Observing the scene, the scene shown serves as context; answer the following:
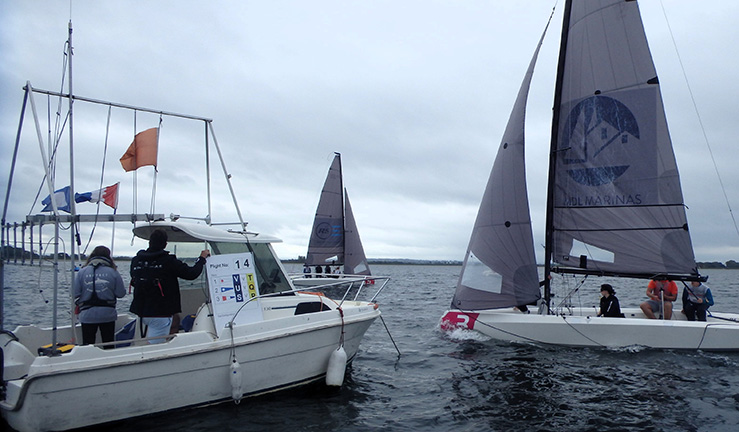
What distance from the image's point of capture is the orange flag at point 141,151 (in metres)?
7.89

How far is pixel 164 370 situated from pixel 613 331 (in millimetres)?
9340

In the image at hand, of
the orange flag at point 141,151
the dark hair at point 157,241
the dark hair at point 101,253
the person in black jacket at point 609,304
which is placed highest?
the orange flag at point 141,151

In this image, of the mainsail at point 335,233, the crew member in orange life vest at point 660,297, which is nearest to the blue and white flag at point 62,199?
the crew member in orange life vest at point 660,297

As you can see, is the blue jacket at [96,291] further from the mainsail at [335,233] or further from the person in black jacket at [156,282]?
the mainsail at [335,233]

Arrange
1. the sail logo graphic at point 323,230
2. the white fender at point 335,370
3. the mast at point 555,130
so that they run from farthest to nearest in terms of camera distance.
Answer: the sail logo graphic at point 323,230
the mast at point 555,130
the white fender at point 335,370

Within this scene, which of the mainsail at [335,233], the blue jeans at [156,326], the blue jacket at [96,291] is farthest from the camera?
the mainsail at [335,233]

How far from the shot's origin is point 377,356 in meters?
11.2

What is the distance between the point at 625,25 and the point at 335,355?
10526 millimetres

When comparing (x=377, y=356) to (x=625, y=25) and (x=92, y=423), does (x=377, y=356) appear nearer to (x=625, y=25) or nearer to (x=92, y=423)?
(x=92, y=423)

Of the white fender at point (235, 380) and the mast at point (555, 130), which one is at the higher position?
the mast at point (555, 130)

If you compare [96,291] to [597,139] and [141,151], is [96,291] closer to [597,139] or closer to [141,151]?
[141,151]

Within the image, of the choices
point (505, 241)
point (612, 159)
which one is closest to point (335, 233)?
point (505, 241)

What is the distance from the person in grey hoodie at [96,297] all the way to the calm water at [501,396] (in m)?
1.07

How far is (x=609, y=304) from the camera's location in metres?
12.1
